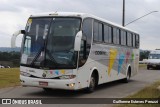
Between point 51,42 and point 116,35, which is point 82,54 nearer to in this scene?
point 51,42

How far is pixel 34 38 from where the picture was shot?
1511cm

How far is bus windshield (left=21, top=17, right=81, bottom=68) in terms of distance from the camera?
1456 centimetres

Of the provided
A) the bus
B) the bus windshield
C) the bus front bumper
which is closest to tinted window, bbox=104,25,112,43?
the bus windshield

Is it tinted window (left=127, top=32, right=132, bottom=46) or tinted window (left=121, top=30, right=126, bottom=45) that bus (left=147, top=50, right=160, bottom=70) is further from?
tinted window (left=121, top=30, right=126, bottom=45)

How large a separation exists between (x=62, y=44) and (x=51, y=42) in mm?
428

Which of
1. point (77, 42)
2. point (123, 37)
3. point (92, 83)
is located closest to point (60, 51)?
point (77, 42)

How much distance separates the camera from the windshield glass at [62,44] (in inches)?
572

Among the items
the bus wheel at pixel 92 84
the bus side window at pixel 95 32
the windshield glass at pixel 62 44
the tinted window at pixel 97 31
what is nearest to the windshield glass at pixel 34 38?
the windshield glass at pixel 62 44

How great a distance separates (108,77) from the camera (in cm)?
1920

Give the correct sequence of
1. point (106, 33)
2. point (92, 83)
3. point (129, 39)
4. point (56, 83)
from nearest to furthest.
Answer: point (56, 83), point (92, 83), point (106, 33), point (129, 39)

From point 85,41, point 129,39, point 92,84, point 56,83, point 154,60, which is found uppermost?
point 129,39

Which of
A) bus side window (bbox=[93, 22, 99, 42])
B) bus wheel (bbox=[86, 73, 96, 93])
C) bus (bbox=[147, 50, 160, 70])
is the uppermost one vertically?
bus side window (bbox=[93, 22, 99, 42])

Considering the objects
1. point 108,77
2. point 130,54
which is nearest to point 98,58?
point 108,77

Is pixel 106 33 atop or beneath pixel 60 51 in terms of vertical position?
atop
